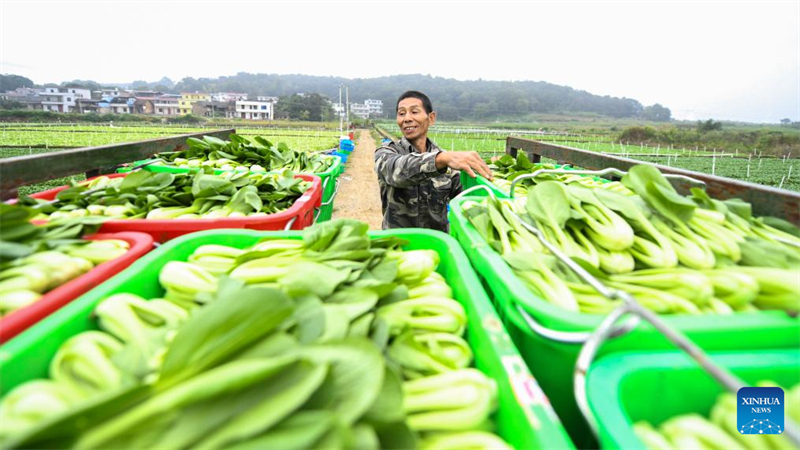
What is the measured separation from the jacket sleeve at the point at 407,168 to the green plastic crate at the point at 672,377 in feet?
7.94

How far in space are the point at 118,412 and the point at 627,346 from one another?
1.31 metres

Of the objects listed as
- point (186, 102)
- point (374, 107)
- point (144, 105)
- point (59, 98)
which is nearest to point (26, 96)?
point (59, 98)

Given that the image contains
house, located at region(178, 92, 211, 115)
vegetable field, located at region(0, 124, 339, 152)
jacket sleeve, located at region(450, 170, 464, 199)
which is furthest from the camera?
house, located at region(178, 92, 211, 115)

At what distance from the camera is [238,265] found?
176cm

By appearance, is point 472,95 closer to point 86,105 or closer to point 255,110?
point 255,110

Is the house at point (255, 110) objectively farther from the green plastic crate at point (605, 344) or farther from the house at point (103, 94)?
the green plastic crate at point (605, 344)

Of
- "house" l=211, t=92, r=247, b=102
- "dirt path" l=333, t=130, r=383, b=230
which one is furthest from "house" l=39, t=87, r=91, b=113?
"dirt path" l=333, t=130, r=383, b=230

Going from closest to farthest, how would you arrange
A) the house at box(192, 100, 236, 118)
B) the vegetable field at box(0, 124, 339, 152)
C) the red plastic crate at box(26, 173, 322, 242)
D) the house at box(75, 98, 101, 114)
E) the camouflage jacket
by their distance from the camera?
the red plastic crate at box(26, 173, 322, 242) < the camouflage jacket < the vegetable field at box(0, 124, 339, 152) < the house at box(75, 98, 101, 114) < the house at box(192, 100, 236, 118)

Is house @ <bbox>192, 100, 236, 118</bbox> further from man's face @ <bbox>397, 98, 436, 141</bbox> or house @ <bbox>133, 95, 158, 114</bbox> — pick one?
man's face @ <bbox>397, 98, 436, 141</bbox>

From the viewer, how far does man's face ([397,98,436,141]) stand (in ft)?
13.4

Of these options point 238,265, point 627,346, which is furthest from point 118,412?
point 627,346

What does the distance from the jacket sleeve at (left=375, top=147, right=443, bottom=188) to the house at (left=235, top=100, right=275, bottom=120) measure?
10343cm

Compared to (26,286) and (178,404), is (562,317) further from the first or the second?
(26,286)

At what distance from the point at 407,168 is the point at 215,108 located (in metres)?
110
